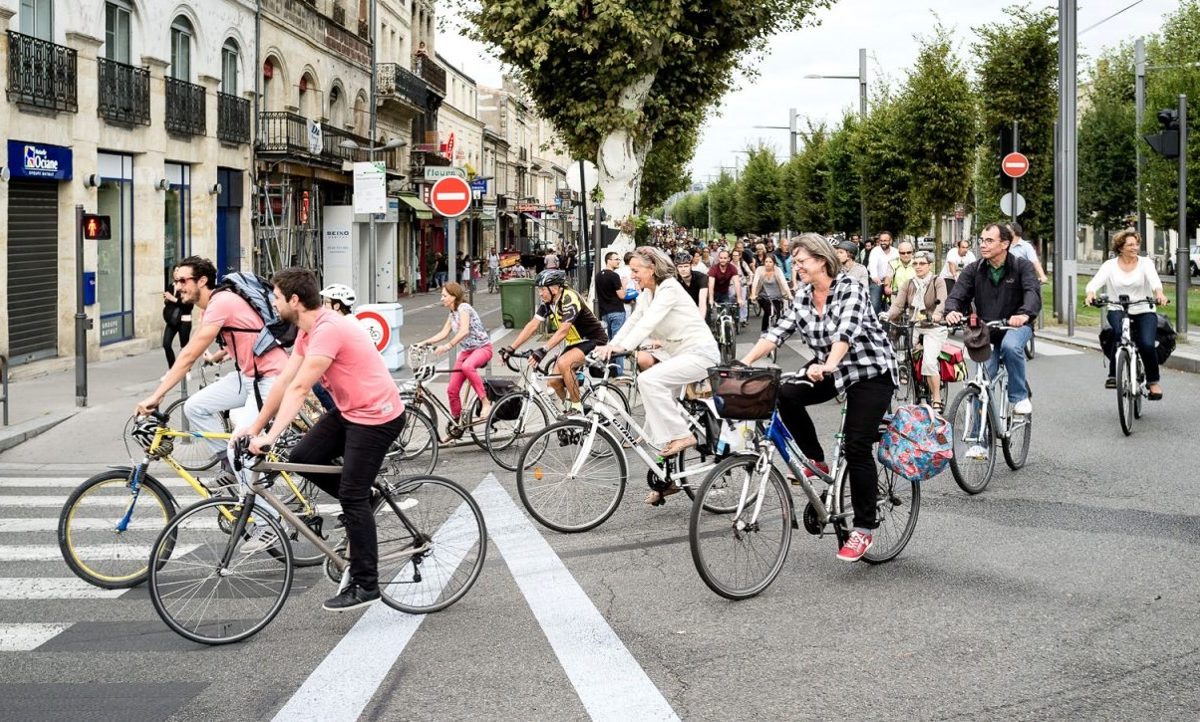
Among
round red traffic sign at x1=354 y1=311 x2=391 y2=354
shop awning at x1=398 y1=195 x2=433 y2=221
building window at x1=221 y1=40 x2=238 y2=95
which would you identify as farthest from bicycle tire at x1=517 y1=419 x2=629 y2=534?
shop awning at x1=398 y1=195 x2=433 y2=221

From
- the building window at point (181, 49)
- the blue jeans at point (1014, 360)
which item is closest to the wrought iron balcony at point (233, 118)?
the building window at point (181, 49)

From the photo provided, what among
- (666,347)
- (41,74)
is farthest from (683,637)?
(41,74)

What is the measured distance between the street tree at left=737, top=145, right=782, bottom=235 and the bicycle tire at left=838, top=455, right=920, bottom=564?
251 feet

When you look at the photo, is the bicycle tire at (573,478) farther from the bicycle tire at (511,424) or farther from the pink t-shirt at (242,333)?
the bicycle tire at (511,424)

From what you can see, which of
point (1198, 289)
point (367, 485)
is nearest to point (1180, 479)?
point (367, 485)

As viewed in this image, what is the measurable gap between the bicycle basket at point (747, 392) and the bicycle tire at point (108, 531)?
2.91 meters

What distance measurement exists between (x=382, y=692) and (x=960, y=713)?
213 centimetres

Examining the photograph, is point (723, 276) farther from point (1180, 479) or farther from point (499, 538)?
point (499, 538)

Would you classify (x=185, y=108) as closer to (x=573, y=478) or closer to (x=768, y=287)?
(x=768, y=287)

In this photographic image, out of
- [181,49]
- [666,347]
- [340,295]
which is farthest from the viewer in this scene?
[181,49]

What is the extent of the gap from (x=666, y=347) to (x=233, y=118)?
71.8ft

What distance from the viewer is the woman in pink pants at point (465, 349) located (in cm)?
1191

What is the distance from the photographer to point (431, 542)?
6.59m

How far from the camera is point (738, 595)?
21.5 ft
